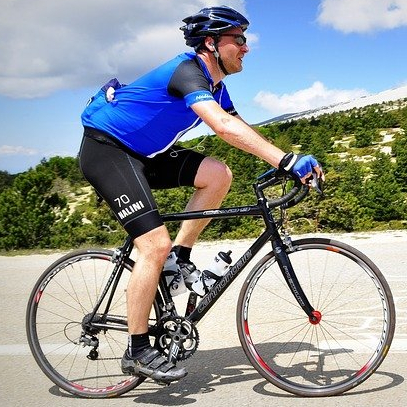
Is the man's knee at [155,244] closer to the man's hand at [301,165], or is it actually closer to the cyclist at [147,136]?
the cyclist at [147,136]

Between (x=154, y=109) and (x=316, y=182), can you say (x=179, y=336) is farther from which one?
(x=154, y=109)

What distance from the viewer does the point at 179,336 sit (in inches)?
137

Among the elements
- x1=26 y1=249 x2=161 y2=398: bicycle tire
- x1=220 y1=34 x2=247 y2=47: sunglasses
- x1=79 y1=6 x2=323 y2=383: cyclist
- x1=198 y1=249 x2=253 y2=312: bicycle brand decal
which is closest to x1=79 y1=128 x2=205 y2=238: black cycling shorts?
x1=79 y1=6 x2=323 y2=383: cyclist

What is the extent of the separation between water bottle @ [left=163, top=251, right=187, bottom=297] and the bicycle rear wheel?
1.22 feet

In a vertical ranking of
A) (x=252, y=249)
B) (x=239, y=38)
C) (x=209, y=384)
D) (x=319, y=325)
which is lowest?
(x=209, y=384)

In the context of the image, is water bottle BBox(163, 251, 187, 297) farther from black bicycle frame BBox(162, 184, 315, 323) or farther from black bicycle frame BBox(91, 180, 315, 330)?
black bicycle frame BBox(162, 184, 315, 323)

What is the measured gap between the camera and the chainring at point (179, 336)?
3.48 m

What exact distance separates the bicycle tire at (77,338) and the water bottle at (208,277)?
26cm

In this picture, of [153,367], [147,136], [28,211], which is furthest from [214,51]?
[28,211]

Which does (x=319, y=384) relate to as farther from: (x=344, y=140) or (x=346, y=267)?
(x=344, y=140)

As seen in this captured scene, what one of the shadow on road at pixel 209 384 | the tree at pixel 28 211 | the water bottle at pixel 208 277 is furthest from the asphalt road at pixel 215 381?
the tree at pixel 28 211

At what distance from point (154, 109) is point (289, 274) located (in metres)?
1.24

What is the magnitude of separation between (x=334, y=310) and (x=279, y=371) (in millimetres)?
1449

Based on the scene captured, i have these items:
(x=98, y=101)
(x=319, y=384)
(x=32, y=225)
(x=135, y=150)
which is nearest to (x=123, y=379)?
(x=319, y=384)
